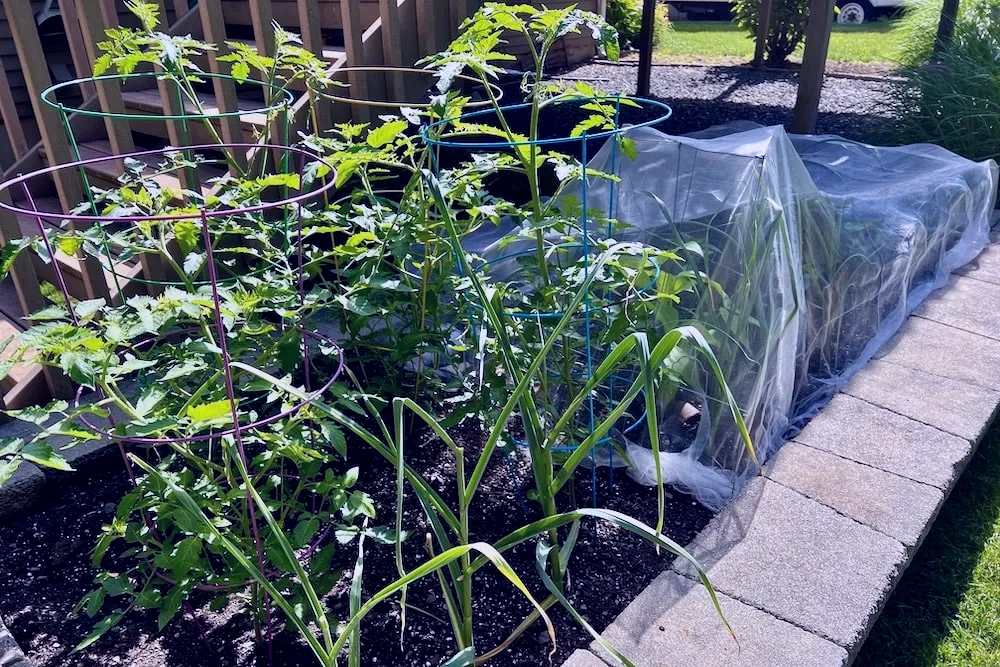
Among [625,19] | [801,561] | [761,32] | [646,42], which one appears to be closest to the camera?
[801,561]

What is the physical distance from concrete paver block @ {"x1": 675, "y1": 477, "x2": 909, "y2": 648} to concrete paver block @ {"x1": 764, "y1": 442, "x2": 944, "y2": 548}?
0.04 metres

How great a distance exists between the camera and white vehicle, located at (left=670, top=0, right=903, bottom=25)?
14656 mm

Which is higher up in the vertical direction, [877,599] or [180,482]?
[180,482]

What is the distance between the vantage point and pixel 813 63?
13.4ft

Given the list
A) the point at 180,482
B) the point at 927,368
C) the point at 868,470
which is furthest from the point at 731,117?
the point at 180,482

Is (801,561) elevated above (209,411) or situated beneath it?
situated beneath

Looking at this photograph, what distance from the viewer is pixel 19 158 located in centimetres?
318

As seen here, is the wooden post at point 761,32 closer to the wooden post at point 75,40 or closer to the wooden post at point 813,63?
the wooden post at point 813,63

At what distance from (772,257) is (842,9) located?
15.6 m

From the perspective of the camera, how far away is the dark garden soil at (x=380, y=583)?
1.54 meters

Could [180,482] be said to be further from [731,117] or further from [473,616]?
[731,117]

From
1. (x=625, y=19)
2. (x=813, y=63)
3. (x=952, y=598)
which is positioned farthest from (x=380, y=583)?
(x=625, y=19)

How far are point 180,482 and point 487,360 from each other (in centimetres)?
78

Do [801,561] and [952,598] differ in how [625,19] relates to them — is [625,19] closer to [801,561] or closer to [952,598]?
[952,598]
